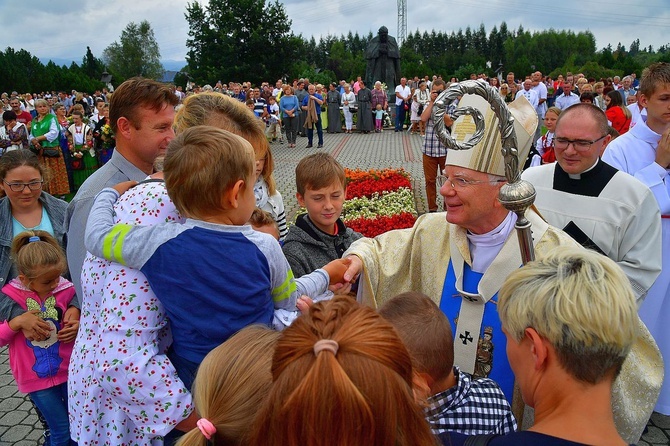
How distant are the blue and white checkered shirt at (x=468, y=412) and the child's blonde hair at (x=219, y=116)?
1422 millimetres

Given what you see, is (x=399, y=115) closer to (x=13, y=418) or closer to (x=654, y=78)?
(x=654, y=78)

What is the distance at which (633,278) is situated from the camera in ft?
9.46

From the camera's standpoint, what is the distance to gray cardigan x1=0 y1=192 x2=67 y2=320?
3.18 meters

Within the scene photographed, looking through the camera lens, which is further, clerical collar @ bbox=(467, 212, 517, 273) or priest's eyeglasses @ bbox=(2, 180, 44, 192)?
priest's eyeglasses @ bbox=(2, 180, 44, 192)

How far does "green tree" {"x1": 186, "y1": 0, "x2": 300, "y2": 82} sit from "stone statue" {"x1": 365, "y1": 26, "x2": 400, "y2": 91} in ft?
77.0

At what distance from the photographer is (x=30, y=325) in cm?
275

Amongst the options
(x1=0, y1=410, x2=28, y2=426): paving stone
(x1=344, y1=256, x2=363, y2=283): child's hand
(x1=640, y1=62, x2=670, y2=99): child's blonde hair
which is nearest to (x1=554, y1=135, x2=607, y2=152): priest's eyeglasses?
(x1=640, y1=62, x2=670, y2=99): child's blonde hair

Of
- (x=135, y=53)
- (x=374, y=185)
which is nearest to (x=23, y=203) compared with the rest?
(x=374, y=185)

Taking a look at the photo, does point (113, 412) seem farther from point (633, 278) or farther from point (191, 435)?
point (633, 278)

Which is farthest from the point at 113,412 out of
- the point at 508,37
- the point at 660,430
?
the point at 508,37

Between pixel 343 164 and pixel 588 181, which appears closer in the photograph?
pixel 588 181

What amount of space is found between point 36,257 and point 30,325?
1.16 ft

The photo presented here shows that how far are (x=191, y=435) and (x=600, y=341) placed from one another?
3.38ft

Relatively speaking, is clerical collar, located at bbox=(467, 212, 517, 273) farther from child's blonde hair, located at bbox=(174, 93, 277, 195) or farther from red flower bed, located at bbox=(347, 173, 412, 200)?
red flower bed, located at bbox=(347, 173, 412, 200)
